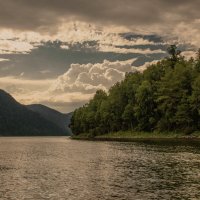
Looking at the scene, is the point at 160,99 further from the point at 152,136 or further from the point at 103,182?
the point at 103,182

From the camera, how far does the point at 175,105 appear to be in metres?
140

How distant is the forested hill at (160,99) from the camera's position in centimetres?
13081

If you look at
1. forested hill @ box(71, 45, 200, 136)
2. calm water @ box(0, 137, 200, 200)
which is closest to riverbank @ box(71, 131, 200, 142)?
forested hill @ box(71, 45, 200, 136)

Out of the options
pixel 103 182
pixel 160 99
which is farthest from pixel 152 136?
pixel 103 182

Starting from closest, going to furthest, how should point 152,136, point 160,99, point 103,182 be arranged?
1. point 103,182
2. point 160,99
3. point 152,136

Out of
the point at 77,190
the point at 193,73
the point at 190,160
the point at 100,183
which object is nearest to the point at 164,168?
the point at 190,160

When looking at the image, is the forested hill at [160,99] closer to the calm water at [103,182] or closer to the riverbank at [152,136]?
the riverbank at [152,136]

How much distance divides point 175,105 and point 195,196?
10944 cm

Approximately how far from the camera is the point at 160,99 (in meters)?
140

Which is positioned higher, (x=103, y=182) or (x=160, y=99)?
(x=160, y=99)

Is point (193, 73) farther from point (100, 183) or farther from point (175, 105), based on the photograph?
point (100, 183)

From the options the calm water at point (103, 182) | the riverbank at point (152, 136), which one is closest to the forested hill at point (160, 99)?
the riverbank at point (152, 136)

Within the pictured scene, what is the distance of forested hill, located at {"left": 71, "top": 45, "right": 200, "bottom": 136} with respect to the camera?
5150 inches

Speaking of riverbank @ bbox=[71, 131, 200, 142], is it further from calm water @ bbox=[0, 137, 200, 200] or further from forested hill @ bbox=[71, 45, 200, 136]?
calm water @ bbox=[0, 137, 200, 200]
